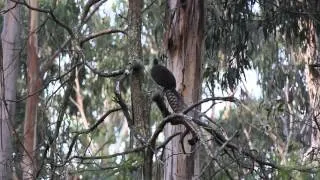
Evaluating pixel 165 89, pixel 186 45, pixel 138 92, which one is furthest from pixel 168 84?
pixel 186 45

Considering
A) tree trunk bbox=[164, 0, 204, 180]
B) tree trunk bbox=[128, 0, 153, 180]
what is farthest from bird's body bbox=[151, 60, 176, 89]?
tree trunk bbox=[164, 0, 204, 180]

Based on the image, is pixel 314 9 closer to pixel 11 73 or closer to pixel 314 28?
pixel 314 28

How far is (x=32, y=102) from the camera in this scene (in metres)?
7.59

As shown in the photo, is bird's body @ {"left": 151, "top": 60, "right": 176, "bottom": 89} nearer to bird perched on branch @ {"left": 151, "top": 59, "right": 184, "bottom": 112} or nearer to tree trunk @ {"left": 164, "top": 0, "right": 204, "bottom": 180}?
bird perched on branch @ {"left": 151, "top": 59, "right": 184, "bottom": 112}

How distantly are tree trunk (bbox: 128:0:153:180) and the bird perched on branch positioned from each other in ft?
0.95

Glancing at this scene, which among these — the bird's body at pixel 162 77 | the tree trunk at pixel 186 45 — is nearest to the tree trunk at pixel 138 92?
the bird's body at pixel 162 77

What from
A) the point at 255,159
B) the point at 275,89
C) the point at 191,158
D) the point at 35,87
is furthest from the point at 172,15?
the point at 275,89

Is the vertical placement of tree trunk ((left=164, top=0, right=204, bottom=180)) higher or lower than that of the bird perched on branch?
higher

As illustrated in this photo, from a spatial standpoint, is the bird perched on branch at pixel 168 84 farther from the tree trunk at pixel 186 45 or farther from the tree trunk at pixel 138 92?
the tree trunk at pixel 186 45

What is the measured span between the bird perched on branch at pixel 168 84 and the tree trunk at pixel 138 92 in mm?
290

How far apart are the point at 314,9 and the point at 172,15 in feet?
6.60

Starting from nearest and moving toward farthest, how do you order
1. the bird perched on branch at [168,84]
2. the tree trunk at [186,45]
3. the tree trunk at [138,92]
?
1. the tree trunk at [138,92]
2. the bird perched on branch at [168,84]
3. the tree trunk at [186,45]

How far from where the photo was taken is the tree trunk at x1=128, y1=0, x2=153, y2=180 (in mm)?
2643

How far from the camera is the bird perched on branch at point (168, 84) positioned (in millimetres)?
3205
